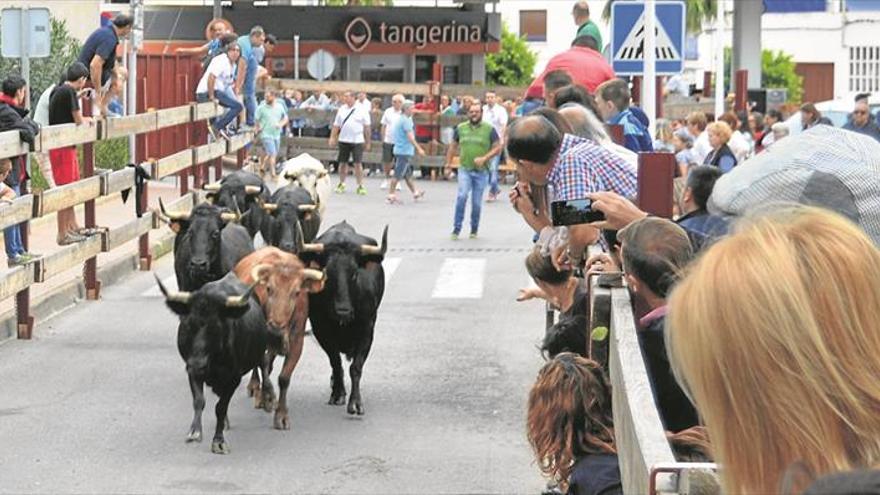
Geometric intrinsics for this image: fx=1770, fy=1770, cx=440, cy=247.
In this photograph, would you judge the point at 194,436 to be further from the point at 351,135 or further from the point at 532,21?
the point at 532,21

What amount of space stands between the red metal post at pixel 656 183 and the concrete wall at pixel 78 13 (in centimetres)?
2880

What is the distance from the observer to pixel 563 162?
8.39 metres

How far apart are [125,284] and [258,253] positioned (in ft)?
20.7

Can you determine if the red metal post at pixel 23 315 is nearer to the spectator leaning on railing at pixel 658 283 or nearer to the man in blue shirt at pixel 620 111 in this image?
the man in blue shirt at pixel 620 111

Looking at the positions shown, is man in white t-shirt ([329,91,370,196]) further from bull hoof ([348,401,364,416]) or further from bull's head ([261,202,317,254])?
bull hoof ([348,401,364,416])

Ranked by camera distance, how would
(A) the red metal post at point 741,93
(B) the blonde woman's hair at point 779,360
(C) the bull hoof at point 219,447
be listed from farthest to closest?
1. (A) the red metal post at point 741,93
2. (C) the bull hoof at point 219,447
3. (B) the blonde woman's hair at point 779,360

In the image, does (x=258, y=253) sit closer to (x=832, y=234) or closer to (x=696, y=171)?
(x=696, y=171)

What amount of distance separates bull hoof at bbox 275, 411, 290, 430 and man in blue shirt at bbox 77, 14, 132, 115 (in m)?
8.35

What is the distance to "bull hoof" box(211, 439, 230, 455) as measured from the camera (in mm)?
11453

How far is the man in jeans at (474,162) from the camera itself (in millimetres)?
25531

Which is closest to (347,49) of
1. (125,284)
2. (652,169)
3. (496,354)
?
(125,284)

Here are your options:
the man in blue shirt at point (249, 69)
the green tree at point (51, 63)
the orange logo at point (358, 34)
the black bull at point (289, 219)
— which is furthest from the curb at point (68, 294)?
the orange logo at point (358, 34)

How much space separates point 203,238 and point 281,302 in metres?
2.47

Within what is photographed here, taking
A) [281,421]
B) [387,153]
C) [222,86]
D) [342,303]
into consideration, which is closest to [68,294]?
[342,303]
